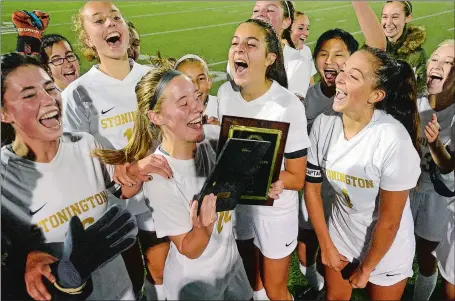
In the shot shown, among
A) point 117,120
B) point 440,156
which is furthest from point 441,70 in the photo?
point 117,120

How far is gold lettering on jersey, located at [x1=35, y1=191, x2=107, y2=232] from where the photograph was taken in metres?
1.69

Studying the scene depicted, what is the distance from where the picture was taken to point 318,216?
2.00m

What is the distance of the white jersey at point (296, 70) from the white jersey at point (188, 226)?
1.46 ft

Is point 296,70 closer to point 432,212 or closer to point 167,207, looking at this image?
point 167,207

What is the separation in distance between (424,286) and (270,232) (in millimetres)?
847

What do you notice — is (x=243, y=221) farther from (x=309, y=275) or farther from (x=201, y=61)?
(x=201, y=61)

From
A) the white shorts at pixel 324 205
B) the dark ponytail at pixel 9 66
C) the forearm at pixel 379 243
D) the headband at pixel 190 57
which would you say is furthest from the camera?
the white shorts at pixel 324 205

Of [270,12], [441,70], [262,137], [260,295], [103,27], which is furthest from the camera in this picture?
[260,295]

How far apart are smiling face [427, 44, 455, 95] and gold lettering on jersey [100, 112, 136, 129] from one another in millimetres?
1251

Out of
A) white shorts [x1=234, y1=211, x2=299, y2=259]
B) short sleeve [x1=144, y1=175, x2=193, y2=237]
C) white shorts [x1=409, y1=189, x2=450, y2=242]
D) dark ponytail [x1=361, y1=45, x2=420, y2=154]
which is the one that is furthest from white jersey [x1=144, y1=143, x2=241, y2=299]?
white shorts [x1=409, y1=189, x2=450, y2=242]

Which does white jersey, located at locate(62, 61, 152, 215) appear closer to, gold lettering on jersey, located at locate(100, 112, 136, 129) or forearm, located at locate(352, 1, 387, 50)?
gold lettering on jersey, located at locate(100, 112, 136, 129)

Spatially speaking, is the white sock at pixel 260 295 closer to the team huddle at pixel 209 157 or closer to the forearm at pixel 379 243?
the team huddle at pixel 209 157

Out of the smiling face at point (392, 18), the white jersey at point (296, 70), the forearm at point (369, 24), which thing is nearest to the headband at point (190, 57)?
the white jersey at point (296, 70)

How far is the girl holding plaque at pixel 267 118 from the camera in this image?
1.79 metres
